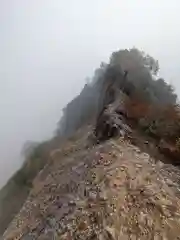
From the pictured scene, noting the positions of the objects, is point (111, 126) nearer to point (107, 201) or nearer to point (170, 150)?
point (170, 150)

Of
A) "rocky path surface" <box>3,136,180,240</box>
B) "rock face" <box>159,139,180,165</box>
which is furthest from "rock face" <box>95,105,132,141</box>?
"rock face" <box>159,139,180,165</box>

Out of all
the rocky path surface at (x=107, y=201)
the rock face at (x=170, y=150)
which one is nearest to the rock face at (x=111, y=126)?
the rocky path surface at (x=107, y=201)

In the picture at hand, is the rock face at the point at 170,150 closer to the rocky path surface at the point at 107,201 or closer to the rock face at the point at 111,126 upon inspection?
the rocky path surface at the point at 107,201

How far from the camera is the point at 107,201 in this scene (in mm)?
9906

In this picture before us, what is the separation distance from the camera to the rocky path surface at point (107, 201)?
9305 mm

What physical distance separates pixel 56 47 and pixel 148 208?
167ft

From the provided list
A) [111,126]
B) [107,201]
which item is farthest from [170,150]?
[107,201]

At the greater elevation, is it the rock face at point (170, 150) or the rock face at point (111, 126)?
the rock face at point (111, 126)

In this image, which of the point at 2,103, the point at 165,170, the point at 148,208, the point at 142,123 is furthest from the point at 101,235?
the point at 2,103

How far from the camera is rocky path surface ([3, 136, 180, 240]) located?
30.5ft

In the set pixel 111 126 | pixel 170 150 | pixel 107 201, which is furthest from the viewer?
pixel 111 126

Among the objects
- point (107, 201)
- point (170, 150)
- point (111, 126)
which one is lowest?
point (107, 201)

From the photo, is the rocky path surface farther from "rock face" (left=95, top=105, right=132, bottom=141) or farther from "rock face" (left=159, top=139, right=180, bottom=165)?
"rock face" (left=159, top=139, right=180, bottom=165)

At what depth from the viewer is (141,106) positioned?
1536 centimetres
